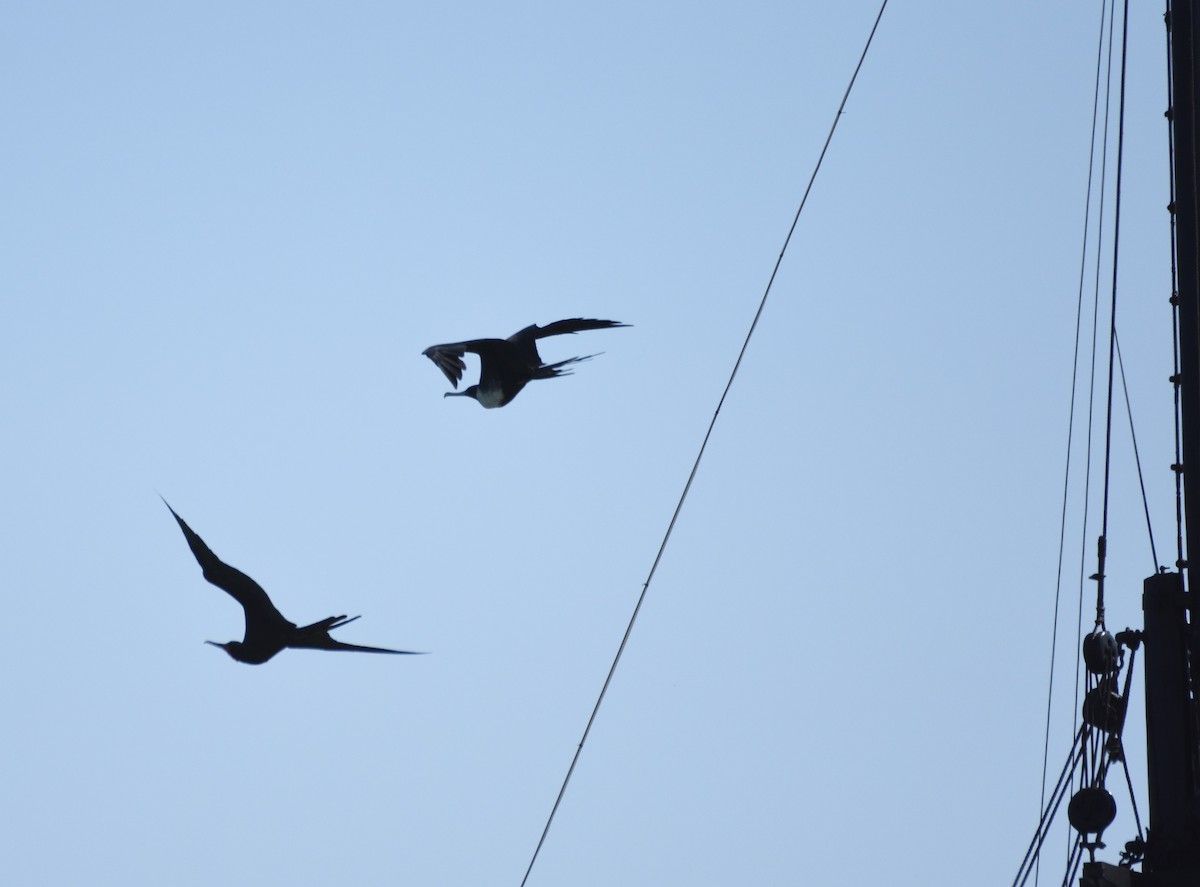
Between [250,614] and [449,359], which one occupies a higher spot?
[449,359]

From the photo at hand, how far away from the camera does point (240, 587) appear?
40.9 ft

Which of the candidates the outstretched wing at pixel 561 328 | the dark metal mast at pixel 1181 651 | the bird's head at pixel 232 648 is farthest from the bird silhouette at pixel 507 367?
the dark metal mast at pixel 1181 651

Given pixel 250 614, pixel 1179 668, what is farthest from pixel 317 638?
pixel 1179 668

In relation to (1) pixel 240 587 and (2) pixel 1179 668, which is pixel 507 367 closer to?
(1) pixel 240 587

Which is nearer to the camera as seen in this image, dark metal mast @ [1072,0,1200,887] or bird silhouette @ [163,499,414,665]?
bird silhouette @ [163,499,414,665]

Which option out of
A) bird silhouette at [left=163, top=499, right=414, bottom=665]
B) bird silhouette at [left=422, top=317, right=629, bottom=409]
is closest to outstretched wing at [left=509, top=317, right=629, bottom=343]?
bird silhouette at [left=422, top=317, right=629, bottom=409]

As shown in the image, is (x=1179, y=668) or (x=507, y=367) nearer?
(x=507, y=367)

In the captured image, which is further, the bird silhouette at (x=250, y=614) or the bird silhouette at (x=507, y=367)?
the bird silhouette at (x=507, y=367)

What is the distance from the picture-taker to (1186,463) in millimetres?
15984

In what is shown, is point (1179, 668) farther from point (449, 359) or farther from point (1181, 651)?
point (449, 359)

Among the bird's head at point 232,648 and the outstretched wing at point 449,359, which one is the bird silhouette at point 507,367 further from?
the bird's head at point 232,648

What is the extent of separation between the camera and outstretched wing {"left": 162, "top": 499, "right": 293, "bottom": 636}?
12344 mm

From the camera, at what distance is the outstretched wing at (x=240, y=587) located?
12.3 m

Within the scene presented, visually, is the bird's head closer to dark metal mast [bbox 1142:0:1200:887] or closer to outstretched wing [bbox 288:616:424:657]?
outstretched wing [bbox 288:616:424:657]
